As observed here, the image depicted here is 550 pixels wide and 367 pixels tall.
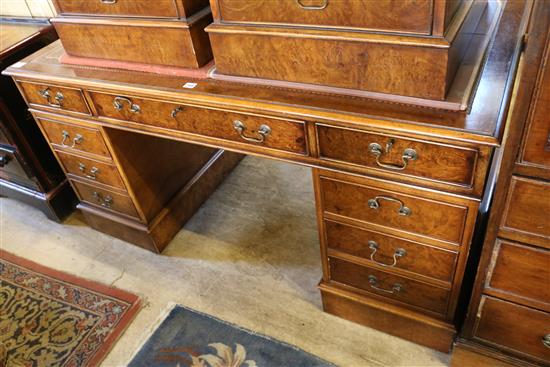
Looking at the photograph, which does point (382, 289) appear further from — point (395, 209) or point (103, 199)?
point (103, 199)

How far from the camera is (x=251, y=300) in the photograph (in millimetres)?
1763

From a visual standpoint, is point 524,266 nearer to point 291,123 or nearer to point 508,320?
point 508,320

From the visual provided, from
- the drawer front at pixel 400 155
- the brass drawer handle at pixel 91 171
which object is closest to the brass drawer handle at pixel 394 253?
the drawer front at pixel 400 155

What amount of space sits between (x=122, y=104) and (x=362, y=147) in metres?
0.81

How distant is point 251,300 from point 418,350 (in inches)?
24.8

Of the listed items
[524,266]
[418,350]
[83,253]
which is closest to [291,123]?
[524,266]

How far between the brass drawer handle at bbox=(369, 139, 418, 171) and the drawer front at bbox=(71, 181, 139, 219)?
→ 1147 mm

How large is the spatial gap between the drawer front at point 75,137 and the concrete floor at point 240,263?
517 millimetres

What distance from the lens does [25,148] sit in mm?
2051

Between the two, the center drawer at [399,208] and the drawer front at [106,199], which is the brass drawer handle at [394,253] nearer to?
the center drawer at [399,208]

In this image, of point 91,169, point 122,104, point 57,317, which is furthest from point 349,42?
point 57,317

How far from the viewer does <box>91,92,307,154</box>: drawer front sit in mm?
→ 1229

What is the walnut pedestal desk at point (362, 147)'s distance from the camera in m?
1.06

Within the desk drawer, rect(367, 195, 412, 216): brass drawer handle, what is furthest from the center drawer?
the desk drawer
